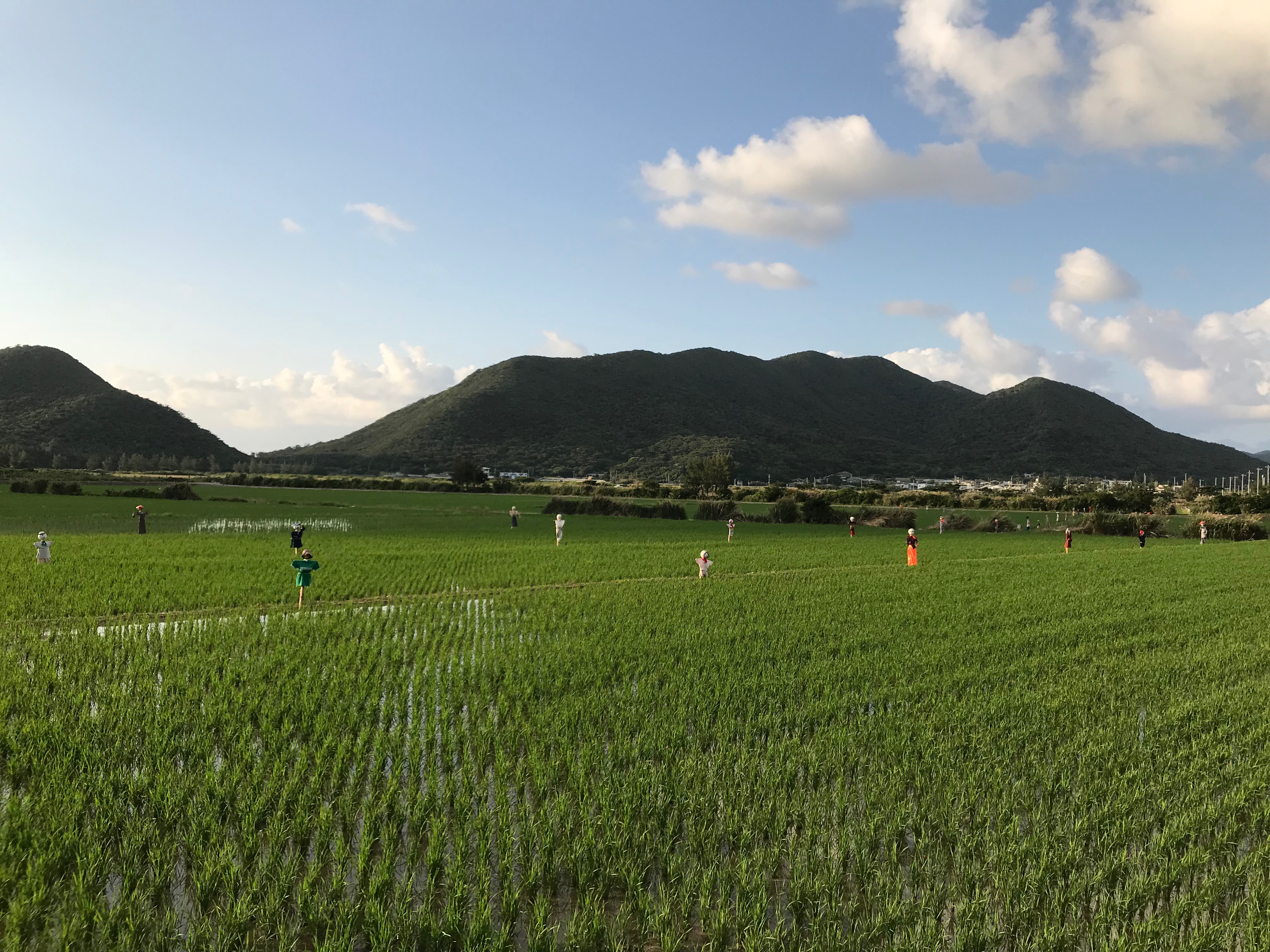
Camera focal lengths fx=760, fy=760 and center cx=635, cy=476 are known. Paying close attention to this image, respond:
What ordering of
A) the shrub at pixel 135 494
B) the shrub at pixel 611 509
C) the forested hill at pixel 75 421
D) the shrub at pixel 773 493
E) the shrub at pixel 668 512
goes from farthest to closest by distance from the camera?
the forested hill at pixel 75 421, the shrub at pixel 773 493, the shrub at pixel 135 494, the shrub at pixel 611 509, the shrub at pixel 668 512

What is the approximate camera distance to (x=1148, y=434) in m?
140

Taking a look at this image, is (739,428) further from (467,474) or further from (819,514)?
(819,514)

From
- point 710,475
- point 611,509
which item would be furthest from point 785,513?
point 710,475

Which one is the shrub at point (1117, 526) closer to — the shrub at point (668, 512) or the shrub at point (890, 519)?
the shrub at point (890, 519)

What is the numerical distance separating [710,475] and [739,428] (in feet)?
181

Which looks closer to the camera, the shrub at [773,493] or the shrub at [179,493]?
the shrub at [179,493]

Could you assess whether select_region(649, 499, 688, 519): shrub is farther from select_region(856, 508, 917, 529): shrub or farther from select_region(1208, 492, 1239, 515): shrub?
select_region(1208, 492, 1239, 515): shrub

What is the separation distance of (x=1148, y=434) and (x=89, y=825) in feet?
547

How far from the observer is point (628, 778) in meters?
5.78

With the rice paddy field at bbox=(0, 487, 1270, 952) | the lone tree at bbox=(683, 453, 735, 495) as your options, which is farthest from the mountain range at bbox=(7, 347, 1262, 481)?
the rice paddy field at bbox=(0, 487, 1270, 952)

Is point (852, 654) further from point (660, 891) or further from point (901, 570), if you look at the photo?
point (901, 570)

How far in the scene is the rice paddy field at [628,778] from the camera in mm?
4043

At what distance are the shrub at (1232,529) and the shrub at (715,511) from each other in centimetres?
2668

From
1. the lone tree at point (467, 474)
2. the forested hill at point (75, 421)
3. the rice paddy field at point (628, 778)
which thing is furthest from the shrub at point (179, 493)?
the forested hill at point (75, 421)
